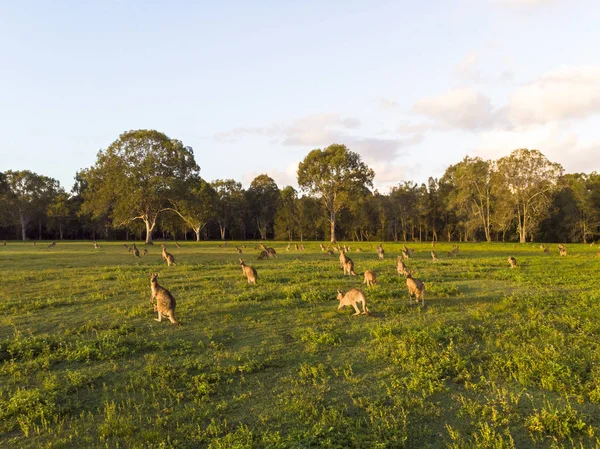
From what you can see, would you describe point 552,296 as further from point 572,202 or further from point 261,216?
point 261,216

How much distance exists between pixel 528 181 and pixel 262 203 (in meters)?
59.0

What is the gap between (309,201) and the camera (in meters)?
A: 91.1

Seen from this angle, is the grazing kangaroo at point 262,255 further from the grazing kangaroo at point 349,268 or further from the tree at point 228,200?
the tree at point 228,200

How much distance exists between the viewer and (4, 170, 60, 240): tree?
80756mm

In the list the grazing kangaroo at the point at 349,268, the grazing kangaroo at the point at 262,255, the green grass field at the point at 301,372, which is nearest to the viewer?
the green grass field at the point at 301,372

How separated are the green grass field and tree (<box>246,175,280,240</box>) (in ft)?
273

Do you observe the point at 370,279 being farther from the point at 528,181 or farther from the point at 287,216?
the point at 287,216

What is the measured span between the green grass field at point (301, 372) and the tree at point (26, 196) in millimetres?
81450

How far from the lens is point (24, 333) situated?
10711mm

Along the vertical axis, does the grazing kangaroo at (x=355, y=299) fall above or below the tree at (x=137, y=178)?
below

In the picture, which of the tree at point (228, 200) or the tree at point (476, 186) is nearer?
the tree at point (476, 186)

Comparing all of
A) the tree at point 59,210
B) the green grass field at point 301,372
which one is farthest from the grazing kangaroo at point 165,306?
the tree at point 59,210

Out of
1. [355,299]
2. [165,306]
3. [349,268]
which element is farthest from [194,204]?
[355,299]

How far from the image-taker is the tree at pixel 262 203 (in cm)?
9838
